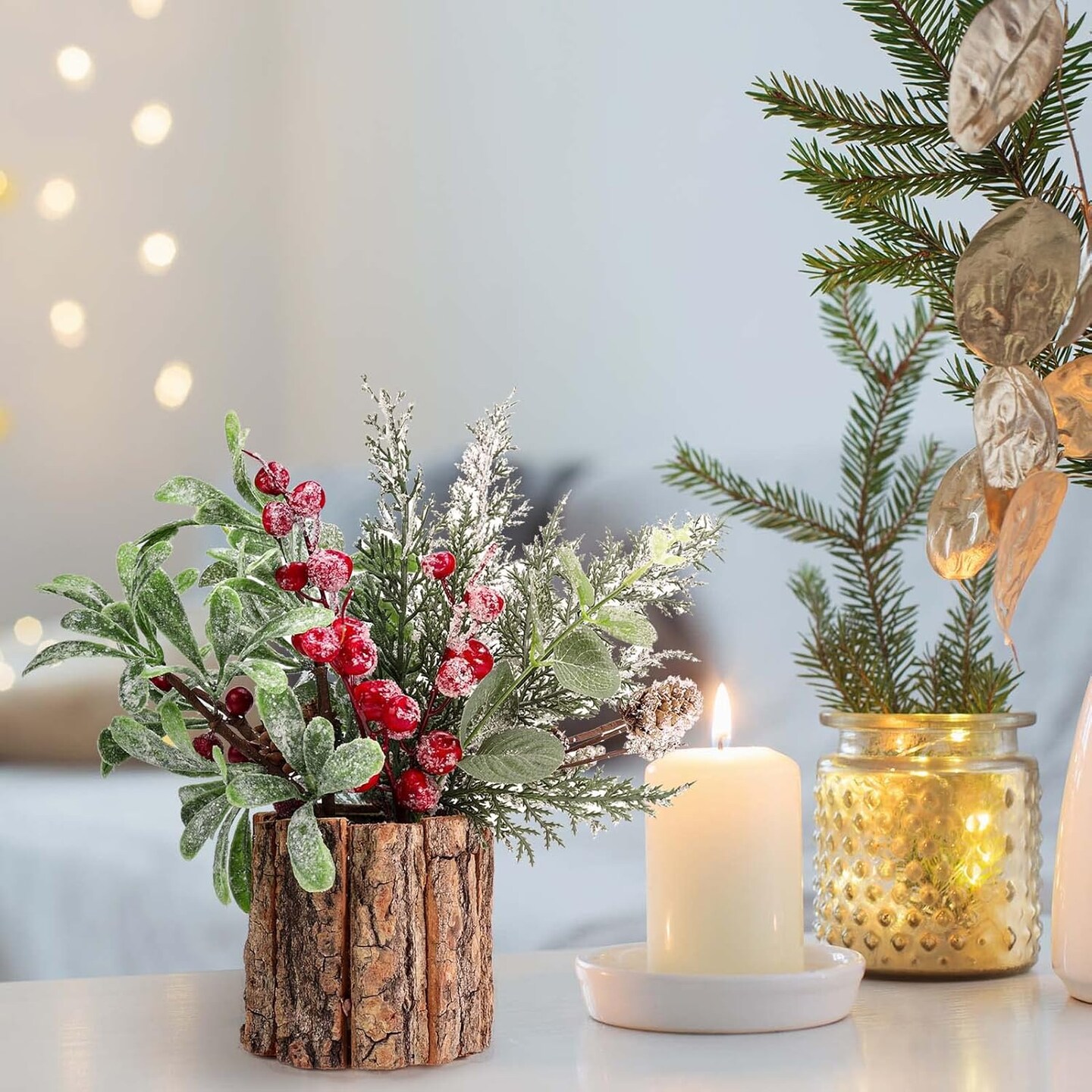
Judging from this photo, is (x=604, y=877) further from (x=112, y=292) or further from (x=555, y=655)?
(x=112, y=292)

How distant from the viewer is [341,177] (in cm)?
217

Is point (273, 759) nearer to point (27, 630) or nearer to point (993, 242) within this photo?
point (993, 242)

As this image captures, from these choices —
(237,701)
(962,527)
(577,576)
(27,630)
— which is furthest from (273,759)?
(27,630)

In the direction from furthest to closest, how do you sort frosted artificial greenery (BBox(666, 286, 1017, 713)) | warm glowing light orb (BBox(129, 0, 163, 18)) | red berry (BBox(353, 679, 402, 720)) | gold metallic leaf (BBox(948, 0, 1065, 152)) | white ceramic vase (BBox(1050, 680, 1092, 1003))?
warm glowing light orb (BBox(129, 0, 163, 18)) → frosted artificial greenery (BBox(666, 286, 1017, 713)) → white ceramic vase (BBox(1050, 680, 1092, 1003)) → red berry (BBox(353, 679, 402, 720)) → gold metallic leaf (BBox(948, 0, 1065, 152))

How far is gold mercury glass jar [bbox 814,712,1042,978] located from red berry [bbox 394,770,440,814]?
26cm

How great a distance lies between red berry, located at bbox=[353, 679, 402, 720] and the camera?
432 mm

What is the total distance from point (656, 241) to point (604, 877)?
94 cm

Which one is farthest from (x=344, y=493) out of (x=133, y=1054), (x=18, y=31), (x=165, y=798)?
(x=133, y=1054)

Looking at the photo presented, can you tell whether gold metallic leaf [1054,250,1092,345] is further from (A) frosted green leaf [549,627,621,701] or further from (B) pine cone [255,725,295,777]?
(B) pine cone [255,725,295,777]

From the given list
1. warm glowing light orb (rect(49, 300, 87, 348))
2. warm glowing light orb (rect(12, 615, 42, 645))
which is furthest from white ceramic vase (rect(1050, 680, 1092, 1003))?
warm glowing light orb (rect(49, 300, 87, 348))

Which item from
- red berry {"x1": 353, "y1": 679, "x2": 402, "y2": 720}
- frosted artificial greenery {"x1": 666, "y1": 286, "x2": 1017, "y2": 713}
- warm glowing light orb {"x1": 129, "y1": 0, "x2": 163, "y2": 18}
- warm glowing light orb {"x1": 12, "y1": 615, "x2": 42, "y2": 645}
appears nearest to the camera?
red berry {"x1": 353, "y1": 679, "x2": 402, "y2": 720}

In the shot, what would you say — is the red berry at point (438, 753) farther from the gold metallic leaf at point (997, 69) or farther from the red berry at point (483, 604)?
the gold metallic leaf at point (997, 69)

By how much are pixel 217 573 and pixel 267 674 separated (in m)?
0.09

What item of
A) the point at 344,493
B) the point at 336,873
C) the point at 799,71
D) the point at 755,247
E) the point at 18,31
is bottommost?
the point at 336,873
